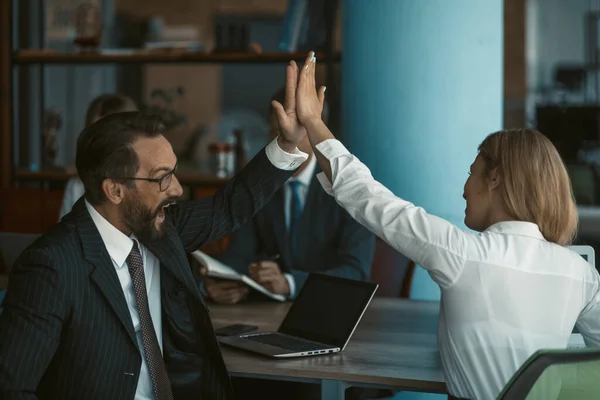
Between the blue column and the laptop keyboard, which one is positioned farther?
the blue column

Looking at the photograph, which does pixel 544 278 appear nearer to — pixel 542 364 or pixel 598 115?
pixel 542 364

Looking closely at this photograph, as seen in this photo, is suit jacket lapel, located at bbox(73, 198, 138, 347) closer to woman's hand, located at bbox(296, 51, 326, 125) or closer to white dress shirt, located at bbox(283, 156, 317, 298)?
woman's hand, located at bbox(296, 51, 326, 125)

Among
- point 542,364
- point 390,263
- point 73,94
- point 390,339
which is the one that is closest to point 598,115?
point 73,94

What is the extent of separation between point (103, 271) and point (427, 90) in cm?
171

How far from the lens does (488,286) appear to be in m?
1.75

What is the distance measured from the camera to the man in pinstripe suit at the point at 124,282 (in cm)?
179

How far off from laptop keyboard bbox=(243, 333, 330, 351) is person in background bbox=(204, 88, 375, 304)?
0.64m

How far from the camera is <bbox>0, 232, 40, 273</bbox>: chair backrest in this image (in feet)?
8.14

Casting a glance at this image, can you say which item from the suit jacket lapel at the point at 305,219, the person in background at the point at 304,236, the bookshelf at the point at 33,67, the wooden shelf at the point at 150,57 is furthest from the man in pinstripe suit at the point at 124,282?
the wooden shelf at the point at 150,57

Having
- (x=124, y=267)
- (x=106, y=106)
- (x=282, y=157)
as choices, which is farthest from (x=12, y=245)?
(x=106, y=106)

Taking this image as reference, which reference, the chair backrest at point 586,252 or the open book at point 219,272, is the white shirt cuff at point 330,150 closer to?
the chair backrest at point 586,252

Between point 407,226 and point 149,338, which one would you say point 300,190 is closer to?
point 149,338

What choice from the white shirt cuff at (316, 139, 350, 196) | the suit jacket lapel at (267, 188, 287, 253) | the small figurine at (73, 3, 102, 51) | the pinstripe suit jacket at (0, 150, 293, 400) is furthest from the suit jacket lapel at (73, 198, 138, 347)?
the small figurine at (73, 3, 102, 51)

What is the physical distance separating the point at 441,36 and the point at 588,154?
6518 mm
